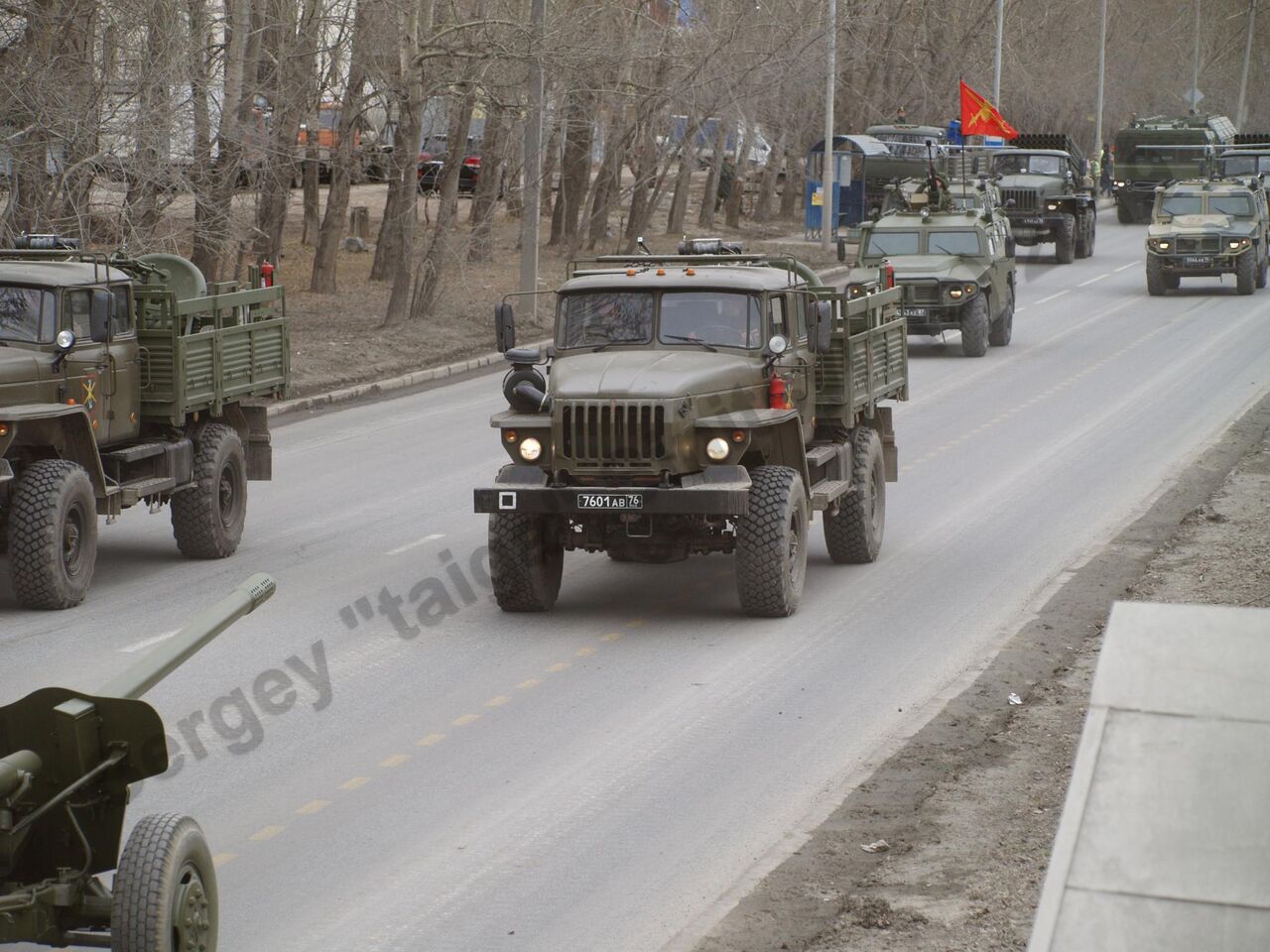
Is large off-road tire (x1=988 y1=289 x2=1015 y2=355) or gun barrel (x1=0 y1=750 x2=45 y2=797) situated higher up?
gun barrel (x1=0 y1=750 x2=45 y2=797)

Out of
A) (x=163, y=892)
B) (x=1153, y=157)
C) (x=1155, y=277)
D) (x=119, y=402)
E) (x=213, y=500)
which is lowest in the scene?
(x=213, y=500)

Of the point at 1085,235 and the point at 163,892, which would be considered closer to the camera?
the point at 163,892

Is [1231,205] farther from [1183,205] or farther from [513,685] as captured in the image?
[513,685]

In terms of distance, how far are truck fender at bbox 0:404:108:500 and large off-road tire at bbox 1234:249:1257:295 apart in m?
26.3

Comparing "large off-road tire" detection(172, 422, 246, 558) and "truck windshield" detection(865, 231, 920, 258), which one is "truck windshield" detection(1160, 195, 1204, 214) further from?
"large off-road tire" detection(172, 422, 246, 558)

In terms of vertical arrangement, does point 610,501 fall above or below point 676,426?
below

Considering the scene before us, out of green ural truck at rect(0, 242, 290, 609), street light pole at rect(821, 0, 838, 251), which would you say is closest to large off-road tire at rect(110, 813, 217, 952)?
green ural truck at rect(0, 242, 290, 609)

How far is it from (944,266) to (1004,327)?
2358 mm

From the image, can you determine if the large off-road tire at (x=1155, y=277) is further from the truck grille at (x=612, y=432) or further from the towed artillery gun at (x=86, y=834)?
the towed artillery gun at (x=86, y=834)

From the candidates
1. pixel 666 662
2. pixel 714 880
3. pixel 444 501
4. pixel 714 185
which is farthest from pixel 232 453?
pixel 714 185

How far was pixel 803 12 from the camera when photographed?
133ft

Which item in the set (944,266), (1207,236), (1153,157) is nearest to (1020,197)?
(1207,236)

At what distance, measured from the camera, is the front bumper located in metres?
11.6

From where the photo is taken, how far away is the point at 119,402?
13.8m
